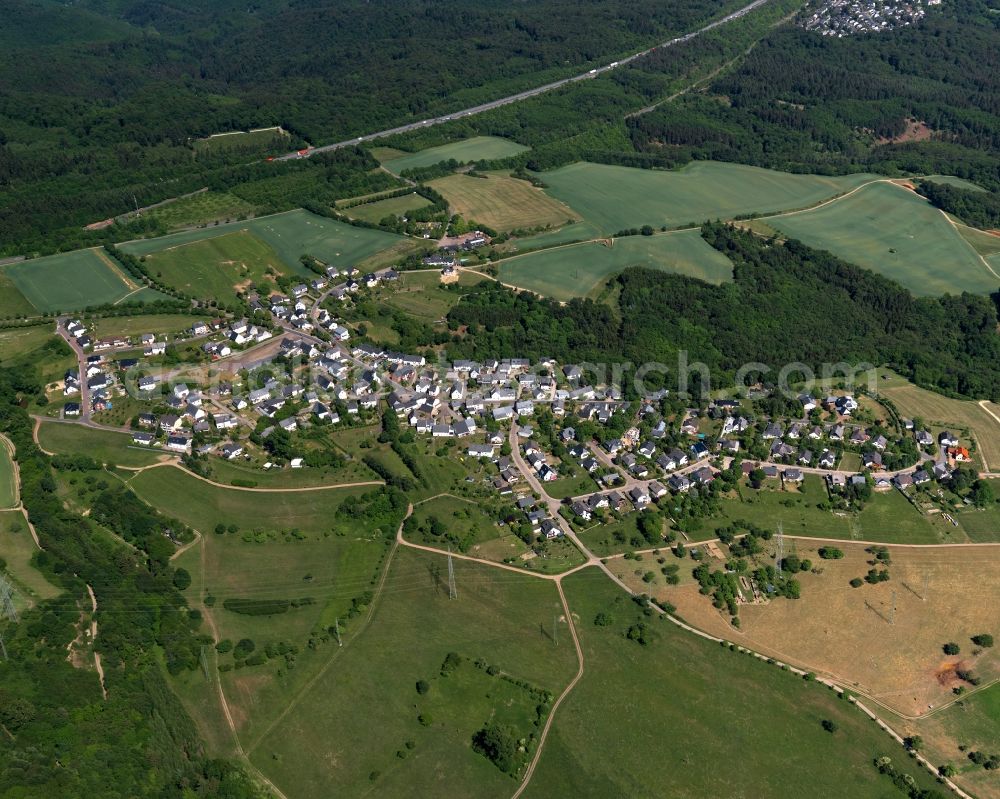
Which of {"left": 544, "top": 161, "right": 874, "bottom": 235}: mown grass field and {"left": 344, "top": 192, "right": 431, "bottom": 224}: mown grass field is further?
{"left": 544, "top": 161, "right": 874, "bottom": 235}: mown grass field

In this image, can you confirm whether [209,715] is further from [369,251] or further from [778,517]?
[369,251]

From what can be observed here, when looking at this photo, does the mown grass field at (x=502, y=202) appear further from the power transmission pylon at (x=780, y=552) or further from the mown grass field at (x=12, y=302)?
the power transmission pylon at (x=780, y=552)

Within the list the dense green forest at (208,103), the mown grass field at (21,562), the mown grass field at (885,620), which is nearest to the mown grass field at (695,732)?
the mown grass field at (885,620)

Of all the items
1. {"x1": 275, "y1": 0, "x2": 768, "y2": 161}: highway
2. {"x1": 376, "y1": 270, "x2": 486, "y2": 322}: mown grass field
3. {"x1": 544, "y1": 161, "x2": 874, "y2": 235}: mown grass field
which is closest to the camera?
{"x1": 376, "y1": 270, "x2": 486, "y2": 322}: mown grass field

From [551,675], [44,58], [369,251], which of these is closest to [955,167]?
[369,251]

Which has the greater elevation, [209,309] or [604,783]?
[209,309]

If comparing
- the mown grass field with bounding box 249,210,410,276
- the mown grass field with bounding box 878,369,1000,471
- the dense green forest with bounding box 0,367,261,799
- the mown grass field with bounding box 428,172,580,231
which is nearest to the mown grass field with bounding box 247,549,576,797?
the dense green forest with bounding box 0,367,261,799

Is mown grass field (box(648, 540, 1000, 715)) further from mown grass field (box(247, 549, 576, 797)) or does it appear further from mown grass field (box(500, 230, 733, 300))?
mown grass field (box(500, 230, 733, 300))
